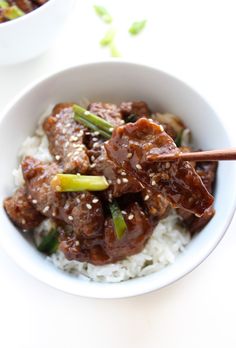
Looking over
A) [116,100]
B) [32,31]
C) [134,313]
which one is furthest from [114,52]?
[134,313]

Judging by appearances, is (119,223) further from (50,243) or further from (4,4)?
(4,4)

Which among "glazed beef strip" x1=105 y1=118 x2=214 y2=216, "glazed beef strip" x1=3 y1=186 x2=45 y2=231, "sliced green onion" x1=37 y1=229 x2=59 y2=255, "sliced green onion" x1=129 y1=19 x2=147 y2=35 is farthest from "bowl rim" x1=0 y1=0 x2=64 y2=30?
"sliced green onion" x1=37 y1=229 x2=59 y2=255

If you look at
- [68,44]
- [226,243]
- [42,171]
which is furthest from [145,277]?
[68,44]

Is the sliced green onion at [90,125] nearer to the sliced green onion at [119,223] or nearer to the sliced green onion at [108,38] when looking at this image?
the sliced green onion at [119,223]

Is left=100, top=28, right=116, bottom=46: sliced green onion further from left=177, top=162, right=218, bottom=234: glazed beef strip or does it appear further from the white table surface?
left=177, top=162, right=218, bottom=234: glazed beef strip

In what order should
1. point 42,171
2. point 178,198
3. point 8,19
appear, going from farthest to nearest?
point 8,19 → point 42,171 → point 178,198

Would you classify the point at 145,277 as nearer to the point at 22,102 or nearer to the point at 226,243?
the point at 226,243
